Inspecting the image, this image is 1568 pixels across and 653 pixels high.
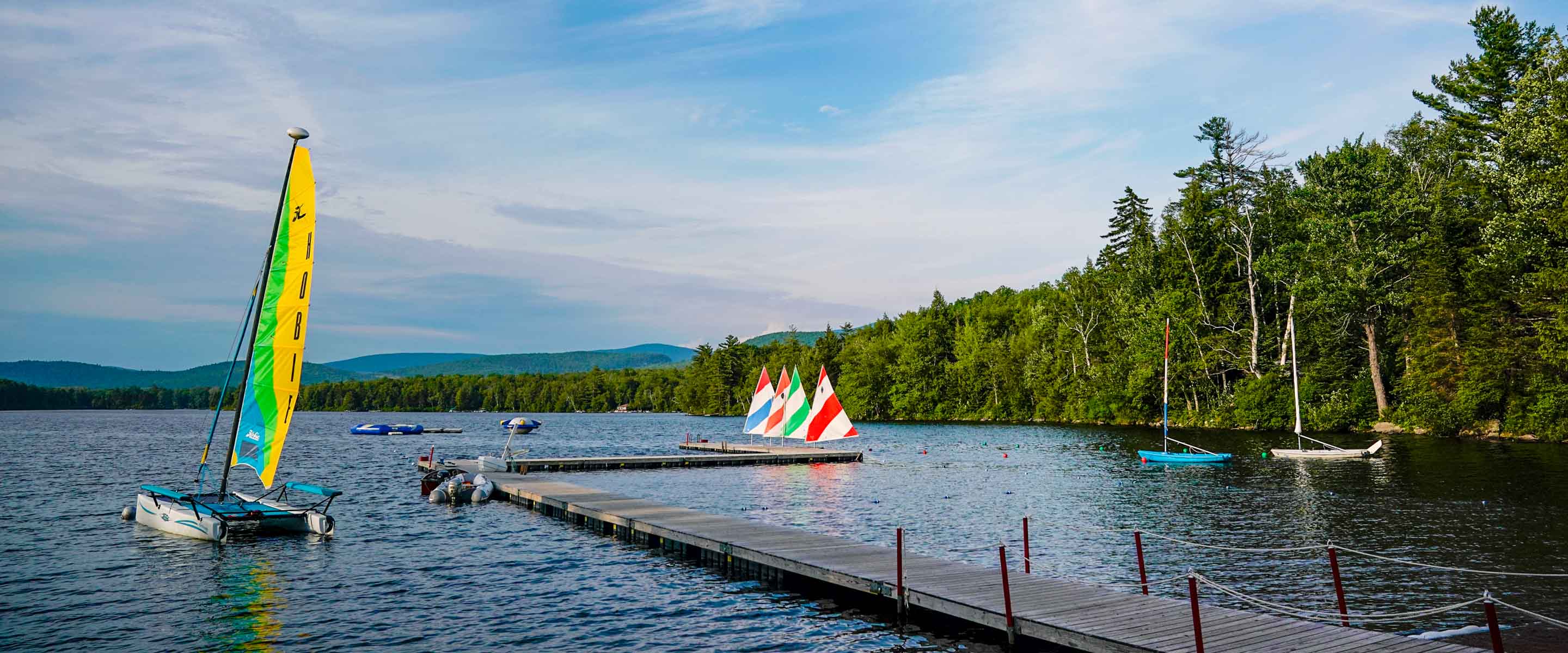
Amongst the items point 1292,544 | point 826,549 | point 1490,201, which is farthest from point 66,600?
point 1490,201

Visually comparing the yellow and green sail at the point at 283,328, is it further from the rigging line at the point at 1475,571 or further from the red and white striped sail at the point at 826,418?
the red and white striped sail at the point at 826,418

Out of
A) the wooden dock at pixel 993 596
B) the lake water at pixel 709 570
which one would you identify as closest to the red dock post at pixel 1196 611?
the wooden dock at pixel 993 596

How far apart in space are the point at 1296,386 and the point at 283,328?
57287mm

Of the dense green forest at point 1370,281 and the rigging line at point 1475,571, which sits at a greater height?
the dense green forest at point 1370,281

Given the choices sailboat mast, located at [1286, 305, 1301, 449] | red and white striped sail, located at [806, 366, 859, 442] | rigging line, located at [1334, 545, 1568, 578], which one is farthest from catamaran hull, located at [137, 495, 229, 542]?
sailboat mast, located at [1286, 305, 1301, 449]

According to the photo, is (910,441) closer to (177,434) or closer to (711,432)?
(711,432)

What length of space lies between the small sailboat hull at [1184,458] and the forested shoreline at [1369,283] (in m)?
19.4

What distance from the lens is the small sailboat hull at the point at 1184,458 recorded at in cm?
5228

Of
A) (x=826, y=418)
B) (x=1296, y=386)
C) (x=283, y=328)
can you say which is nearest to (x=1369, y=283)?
(x=1296, y=386)

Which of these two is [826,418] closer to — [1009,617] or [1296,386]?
[1296,386]

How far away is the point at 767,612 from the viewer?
1875 cm

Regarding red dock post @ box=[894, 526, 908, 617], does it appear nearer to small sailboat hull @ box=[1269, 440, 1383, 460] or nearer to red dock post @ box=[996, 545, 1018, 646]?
red dock post @ box=[996, 545, 1018, 646]

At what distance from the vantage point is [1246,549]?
2512 cm

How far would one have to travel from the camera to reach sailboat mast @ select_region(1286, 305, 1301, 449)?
57.2m
